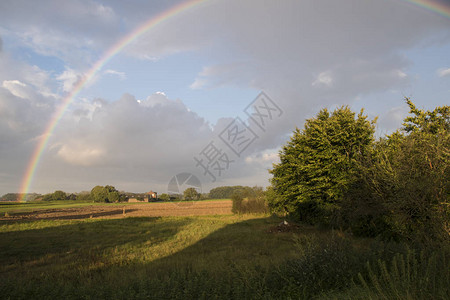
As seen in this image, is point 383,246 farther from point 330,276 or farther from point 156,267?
point 156,267

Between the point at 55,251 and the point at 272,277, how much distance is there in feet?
49.1

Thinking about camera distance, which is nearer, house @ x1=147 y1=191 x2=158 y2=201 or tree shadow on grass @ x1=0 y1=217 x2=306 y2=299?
tree shadow on grass @ x1=0 y1=217 x2=306 y2=299

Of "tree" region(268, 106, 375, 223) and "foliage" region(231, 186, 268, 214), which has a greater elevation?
"tree" region(268, 106, 375, 223)

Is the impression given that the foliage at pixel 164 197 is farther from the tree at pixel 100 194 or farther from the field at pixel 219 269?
the field at pixel 219 269

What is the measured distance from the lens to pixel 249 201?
42625 millimetres

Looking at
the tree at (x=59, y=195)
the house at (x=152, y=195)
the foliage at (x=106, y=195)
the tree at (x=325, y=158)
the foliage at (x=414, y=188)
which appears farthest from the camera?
the tree at (x=59, y=195)

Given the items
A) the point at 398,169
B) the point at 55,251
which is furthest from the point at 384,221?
the point at 55,251

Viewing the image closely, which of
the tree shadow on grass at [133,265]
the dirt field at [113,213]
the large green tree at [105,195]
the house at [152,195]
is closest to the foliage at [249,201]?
the dirt field at [113,213]

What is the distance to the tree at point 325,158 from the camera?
17344mm

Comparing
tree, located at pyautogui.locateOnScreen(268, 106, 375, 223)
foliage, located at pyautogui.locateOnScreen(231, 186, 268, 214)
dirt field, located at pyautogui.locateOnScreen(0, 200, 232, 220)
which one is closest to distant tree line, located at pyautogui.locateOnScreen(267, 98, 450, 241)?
tree, located at pyautogui.locateOnScreen(268, 106, 375, 223)

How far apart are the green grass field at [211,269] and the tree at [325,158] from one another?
285 centimetres

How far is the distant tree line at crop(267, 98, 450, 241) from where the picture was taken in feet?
31.2

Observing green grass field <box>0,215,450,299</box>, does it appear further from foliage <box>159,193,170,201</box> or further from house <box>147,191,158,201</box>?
house <box>147,191,158,201</box>

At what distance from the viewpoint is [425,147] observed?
9914 millimetres
